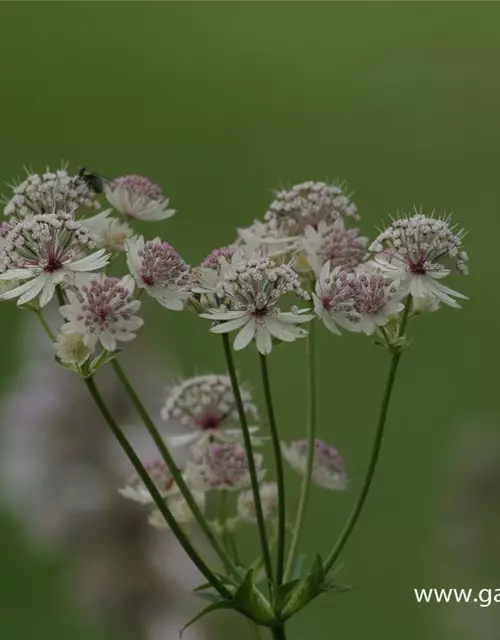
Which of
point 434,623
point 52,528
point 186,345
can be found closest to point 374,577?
point 434,623

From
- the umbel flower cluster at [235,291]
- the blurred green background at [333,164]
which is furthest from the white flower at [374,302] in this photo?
the blurred green background at [333,164]

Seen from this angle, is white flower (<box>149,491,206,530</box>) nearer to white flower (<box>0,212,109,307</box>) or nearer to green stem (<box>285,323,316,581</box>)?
green stem (<box>285,323,316,581</box>)

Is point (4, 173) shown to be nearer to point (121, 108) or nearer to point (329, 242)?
point (121, 108)

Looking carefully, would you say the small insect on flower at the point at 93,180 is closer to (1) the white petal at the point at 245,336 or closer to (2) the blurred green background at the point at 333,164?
(1) the white petal at the point at 245,336

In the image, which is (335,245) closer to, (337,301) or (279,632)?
(337,301)

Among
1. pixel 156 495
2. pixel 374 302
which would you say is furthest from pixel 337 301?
pixel 156 495

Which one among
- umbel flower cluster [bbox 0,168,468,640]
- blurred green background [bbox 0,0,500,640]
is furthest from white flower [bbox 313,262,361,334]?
blurred green background [bbox 0,0,500,640]

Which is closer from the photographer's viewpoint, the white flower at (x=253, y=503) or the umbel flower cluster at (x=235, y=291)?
the umbel flower cluster at (x=235, y=291)

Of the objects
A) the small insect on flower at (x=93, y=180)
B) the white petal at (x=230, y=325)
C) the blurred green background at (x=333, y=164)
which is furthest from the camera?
the blurred green background at (x=333, y=164)
